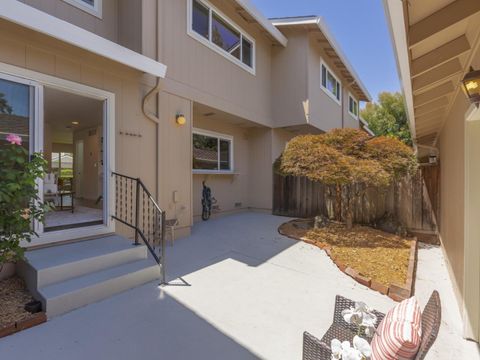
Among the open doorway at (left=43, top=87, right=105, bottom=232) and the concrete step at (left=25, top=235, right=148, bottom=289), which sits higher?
the open doorway at (left=43, top=87, right=105, bottom=232)

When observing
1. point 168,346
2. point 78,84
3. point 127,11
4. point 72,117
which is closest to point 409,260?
point 168,346

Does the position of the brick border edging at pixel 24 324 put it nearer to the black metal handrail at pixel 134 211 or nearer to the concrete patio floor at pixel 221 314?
the concrete patio floor at pixel 221 314

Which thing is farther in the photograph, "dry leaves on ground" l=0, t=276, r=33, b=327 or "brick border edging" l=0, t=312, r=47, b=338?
"dry leaves on ground" l=0, t=276, r=33, b=327

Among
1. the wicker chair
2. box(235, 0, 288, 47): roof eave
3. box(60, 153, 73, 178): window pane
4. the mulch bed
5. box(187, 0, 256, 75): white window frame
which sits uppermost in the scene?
box(235, 0, 288, 47): roof eave

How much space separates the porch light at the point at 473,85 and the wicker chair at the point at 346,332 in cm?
179

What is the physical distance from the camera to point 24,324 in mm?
2646

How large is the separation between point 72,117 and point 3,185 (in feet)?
17.3

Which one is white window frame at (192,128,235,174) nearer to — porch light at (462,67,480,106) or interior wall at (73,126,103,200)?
interior wall at (73,126,103,200)

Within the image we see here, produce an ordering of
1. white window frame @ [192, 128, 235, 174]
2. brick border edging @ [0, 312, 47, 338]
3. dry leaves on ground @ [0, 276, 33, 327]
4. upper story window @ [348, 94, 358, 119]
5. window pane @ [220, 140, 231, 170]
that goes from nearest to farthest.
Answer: brick border edging @ [0, 312, 47, 338] → dry leaves on ground @ [0, 276, 33, 327] → white window frame @ [192, 128, 235, 174] → window pane @ [220, 140, 231, 170] → upper story window @ [348, 94, 358, 119]

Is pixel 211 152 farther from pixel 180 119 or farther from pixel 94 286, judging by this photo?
pixel 94 286

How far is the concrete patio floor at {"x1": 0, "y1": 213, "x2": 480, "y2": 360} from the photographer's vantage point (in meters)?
2.42

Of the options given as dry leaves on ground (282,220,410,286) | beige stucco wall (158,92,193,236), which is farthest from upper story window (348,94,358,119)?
beige stucco wall (158,92,193,236)

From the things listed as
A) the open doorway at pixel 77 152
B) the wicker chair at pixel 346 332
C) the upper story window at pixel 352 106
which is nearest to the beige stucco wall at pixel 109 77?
the open doorway at pixel 77 152

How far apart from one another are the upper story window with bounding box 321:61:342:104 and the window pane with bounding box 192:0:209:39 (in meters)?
5.31
